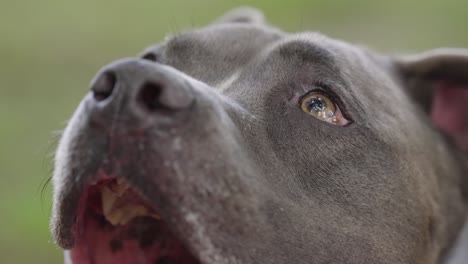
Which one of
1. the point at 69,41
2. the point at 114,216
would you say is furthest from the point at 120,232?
the point at 69,41

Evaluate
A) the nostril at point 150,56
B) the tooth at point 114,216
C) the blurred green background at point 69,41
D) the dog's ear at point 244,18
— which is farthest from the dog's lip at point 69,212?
the blurred green background at point 69,41

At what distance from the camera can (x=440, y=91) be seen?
16.8 feet

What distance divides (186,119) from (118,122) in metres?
0.27

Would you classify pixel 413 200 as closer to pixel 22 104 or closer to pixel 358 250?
pixel 358 250

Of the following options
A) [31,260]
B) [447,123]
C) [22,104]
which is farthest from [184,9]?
[447,123]

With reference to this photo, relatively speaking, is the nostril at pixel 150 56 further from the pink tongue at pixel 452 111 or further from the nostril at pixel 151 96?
the pink tongue at pixel 452 111

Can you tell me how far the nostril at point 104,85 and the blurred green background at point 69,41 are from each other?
364cm

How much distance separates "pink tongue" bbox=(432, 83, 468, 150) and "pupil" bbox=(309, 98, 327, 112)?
1296 millimetres

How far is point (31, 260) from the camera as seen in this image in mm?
6688

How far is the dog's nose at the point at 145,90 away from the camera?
3154 millimetres

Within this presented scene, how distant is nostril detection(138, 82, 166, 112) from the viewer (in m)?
3.17

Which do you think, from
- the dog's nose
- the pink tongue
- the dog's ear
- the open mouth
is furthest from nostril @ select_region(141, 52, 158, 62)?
the pink tongue

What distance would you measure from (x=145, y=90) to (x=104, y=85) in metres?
0.20

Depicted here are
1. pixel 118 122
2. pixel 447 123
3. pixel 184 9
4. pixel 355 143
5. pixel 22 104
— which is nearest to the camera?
pixel 118 122
